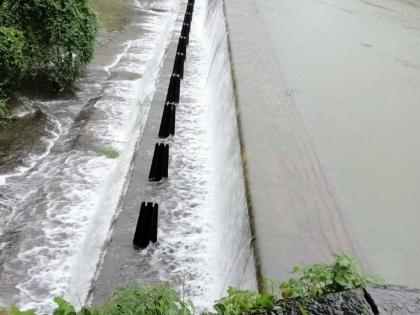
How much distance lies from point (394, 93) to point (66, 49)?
5715 mm

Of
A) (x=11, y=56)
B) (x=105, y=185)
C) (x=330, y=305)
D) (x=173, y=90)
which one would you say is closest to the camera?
(x=330, y=305)

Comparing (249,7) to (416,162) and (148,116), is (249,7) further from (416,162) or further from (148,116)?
(416,162)

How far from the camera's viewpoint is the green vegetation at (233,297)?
211 centimetres

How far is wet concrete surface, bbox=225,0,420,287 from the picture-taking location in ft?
14.1

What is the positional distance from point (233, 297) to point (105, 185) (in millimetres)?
3894

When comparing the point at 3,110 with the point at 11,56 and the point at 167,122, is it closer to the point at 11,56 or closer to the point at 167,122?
the point at 11,56

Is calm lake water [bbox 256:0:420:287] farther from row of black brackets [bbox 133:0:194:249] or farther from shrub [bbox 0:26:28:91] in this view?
shrub [bbox 0:26:28:91]

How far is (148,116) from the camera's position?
24.1 feet

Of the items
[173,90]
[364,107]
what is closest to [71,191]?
[173,90]

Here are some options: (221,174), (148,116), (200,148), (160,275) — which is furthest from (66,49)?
(160,275)

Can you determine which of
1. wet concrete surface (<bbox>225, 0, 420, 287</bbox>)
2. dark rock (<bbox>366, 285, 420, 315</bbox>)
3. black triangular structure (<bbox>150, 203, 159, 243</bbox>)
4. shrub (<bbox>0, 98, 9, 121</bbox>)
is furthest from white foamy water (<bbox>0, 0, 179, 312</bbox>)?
dark rock (<bbox>366, 285, 420, 315</bbox>)

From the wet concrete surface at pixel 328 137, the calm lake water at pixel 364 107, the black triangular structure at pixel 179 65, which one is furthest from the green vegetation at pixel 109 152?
the calm lake water at pixel 364 107

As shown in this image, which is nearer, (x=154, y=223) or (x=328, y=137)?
(x=154, y=223)

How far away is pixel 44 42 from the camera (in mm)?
8234
